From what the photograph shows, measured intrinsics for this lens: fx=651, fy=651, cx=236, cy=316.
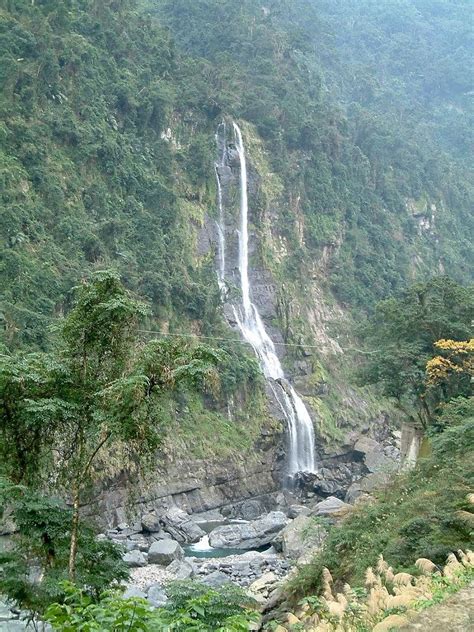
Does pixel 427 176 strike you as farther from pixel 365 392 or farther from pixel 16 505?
pixel 16 505

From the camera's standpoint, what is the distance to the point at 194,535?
2053 centimetres

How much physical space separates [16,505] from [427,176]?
172ft

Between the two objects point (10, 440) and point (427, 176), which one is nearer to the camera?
point (10, 440)

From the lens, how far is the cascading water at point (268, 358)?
30250 millimetres

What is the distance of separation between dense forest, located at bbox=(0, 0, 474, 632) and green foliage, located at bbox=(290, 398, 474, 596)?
0.05 meters

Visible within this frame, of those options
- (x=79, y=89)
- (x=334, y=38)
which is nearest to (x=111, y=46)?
(x=79, y=89)

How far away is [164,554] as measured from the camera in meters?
16.8

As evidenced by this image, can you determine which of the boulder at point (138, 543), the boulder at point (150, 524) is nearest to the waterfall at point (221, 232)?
the boulder at point (150, 524)

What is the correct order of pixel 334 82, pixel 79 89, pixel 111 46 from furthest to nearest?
pixel 334 82
pixel 111 46
pixel 79 89

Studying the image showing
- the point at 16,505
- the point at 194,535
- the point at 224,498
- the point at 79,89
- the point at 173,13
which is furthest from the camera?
the point at 173,13

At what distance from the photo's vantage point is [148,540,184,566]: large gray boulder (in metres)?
16.7

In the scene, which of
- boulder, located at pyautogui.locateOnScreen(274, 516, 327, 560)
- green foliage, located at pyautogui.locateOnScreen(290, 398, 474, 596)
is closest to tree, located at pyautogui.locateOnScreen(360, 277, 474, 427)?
boulder, located at pyautogui.locateOnScreen(274, 516, 327, 560)

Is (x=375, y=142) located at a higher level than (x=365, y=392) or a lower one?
higher

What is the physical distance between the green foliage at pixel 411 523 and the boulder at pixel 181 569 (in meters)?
5.45
